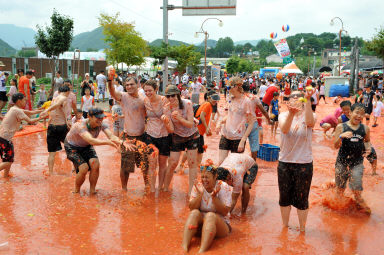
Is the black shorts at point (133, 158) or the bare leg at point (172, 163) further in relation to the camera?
the bare leg at point (172, 163)

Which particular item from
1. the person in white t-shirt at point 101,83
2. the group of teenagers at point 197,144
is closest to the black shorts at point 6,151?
the group of teenagers at point 197,144

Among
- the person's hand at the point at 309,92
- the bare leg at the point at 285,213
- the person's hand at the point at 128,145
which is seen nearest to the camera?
the person's hand at the point at 309,92

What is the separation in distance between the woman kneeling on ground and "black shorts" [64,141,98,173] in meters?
2.45

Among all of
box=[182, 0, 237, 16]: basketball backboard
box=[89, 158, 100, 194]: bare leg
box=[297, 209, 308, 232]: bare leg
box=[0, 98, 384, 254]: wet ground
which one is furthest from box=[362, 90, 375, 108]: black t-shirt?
box=[89, 158, 100, 194]: bare leg

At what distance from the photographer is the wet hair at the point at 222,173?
4801 millimetres

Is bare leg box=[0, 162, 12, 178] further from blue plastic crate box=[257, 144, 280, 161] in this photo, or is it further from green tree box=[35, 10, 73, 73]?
green tree box=[35, 10, 73, 73]

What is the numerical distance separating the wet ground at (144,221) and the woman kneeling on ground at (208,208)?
18 cm

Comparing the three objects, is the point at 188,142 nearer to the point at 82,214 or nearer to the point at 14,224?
the point at 82,214

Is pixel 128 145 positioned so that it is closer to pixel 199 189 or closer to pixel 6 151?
pixel 199 189

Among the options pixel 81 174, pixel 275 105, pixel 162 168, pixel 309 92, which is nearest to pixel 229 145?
pixel 162 168

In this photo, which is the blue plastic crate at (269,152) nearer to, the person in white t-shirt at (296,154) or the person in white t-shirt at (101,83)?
the person in white t-shirt at (296,154)

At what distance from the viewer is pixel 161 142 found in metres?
6.07

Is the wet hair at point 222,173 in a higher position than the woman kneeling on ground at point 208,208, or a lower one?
higher

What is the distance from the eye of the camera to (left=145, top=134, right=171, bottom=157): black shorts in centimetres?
606
